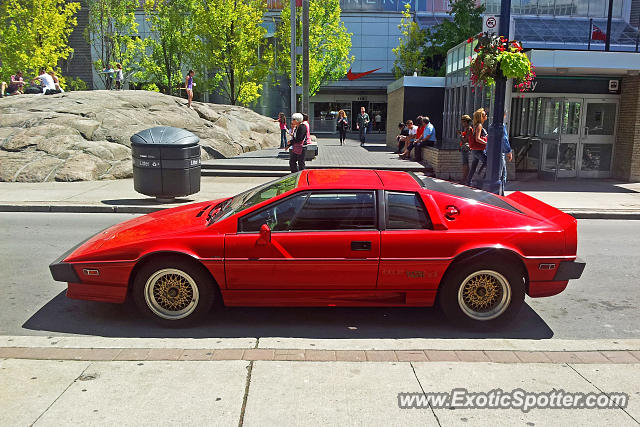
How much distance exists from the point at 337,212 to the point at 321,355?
1.31m

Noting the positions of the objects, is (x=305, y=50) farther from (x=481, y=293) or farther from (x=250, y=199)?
(x=481, y=293)

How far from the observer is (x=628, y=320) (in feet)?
17.5

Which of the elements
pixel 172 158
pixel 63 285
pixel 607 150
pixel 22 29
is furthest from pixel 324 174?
pixel 22 29

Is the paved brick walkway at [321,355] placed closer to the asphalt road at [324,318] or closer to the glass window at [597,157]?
the asphalt road at [324,318]

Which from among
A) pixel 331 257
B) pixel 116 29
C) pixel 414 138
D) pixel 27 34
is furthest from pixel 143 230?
pixel 116 29

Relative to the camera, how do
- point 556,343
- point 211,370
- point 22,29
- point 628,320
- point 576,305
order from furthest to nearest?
1. point 22,29
2. point 576,305
3. point 628,320
4. point 556,343
5. point 211,370

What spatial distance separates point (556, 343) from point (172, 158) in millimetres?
8282

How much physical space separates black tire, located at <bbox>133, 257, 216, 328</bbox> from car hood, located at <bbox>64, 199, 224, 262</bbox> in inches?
10.9

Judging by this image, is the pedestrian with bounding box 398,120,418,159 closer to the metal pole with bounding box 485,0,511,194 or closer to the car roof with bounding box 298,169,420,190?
the metal pole with bounding box 485,0,511,194

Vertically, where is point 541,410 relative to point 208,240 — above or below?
below

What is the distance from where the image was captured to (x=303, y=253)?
4.73 metres

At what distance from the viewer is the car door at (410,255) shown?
4746 mm

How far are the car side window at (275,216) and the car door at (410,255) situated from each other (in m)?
0.82

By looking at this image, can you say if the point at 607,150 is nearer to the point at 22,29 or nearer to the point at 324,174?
the point at 324,174
